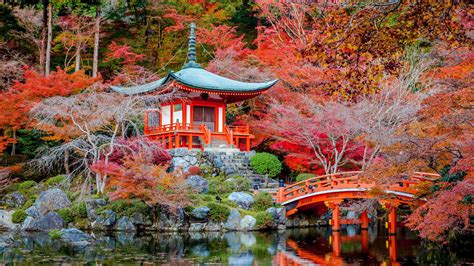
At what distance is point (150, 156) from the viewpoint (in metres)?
19.1

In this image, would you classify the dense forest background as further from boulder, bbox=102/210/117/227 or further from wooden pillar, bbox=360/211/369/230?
boulder, bbox=102/210/117/227

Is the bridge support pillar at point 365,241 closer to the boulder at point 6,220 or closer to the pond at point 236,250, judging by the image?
the pond at point 236,250

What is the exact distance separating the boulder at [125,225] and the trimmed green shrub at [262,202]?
3953mm

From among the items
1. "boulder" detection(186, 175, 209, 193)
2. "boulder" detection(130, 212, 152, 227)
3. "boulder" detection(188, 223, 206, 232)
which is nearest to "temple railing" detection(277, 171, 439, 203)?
"boulder" detection(186, 175, 209, 193)

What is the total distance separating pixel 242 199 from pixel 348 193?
3.48 metres

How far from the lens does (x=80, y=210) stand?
18.0m

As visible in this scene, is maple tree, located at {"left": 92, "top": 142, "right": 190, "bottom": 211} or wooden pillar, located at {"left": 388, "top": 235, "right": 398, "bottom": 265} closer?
wooden pillar, located at {"left": 388, "top": 235, "right": 398, "bottom": 265}

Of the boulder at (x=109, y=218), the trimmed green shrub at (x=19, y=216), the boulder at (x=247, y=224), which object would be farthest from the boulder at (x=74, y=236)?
the boulder at (x=247, y=224)

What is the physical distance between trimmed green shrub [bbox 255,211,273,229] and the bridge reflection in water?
87cm

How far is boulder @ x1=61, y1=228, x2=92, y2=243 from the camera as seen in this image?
51.0 feet

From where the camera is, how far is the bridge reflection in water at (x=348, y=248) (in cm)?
1272

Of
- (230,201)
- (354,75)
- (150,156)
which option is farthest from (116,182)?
(354,75)

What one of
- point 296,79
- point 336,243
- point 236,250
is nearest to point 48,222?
point 236,250

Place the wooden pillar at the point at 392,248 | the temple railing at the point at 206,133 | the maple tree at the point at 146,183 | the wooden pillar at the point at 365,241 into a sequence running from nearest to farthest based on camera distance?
the wooden pillar at the point at 392,248
the wooden pillar at the point at 365,241
the maple tree at the point at 146,183
the temple railing at the point at 206,133
